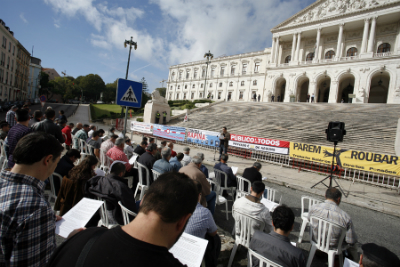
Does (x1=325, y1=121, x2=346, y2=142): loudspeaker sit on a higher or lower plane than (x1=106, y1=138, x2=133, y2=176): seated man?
higher

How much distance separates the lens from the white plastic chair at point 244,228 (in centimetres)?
297

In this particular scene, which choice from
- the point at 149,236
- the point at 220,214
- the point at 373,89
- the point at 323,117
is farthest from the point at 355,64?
the point at 149,236

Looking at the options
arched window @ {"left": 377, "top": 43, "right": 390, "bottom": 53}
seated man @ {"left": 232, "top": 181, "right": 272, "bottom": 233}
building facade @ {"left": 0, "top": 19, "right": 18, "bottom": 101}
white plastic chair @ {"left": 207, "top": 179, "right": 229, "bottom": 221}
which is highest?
arched window @ {"left": 377, "top": 43, "right": 390, "bottom": 53}

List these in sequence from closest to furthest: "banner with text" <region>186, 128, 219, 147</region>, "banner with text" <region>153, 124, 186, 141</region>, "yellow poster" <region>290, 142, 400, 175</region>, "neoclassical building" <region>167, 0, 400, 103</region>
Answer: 1. "yellow poster" <region>290, 142, 400, 175</region>
2. "banner with text" <region>186, 128, 219, 147</region>
3. "banner with text" <region>153, 124, 186, 141</region>
4. "neoclassical building" <region>167, 0, 400, 103</region>

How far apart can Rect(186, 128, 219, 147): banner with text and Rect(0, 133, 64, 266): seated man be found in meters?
12.7

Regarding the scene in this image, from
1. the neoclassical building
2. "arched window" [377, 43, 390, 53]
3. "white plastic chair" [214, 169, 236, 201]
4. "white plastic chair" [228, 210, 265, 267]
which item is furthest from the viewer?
"arched window" [377, 43, 390, 53]

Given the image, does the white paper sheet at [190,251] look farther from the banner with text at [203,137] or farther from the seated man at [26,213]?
the banner with text at [203,137]

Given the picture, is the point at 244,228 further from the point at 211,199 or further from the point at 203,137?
the point at 203,137

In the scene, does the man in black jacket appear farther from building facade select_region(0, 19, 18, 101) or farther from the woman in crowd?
building facade select_region(0, 19, 18, 101)

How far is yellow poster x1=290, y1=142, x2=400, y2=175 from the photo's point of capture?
27.9 ft

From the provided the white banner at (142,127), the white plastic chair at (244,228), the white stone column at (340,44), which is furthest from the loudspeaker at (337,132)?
the white stone column at (340,44)

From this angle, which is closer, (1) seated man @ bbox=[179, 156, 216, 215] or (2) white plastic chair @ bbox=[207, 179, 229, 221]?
(1) seated man @ bbox=[179, 156, 216, 215]

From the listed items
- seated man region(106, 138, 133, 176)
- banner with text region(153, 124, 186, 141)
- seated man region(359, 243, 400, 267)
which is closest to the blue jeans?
seated man region(106, 138, 133, 176)

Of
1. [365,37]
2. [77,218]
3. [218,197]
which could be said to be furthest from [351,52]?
[77,218]
